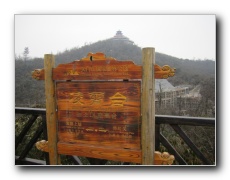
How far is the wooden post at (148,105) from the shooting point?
223 cm

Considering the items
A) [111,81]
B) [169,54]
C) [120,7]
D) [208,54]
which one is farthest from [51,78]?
[208,54]

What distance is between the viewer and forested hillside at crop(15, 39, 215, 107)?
9.71 feet

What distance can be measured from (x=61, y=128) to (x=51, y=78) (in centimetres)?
54

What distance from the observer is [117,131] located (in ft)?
7.90

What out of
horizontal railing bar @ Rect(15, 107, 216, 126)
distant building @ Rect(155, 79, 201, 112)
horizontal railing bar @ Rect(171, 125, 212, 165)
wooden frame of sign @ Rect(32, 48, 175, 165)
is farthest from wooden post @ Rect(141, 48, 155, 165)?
distant building @ Rect(155, 79, 201, 112)

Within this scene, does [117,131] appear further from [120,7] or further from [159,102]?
[159,102]

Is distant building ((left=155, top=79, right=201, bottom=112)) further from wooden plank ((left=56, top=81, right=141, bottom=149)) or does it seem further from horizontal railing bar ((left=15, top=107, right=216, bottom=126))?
wooden plank ((left=56, top=81, right=141, bottom=149))

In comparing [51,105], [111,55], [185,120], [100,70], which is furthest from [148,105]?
[111,55]

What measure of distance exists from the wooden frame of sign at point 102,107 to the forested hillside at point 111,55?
0.59 m

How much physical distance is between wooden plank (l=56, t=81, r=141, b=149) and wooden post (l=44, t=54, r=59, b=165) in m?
0.05

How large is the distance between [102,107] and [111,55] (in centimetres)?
96

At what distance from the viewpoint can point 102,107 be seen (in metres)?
2.44

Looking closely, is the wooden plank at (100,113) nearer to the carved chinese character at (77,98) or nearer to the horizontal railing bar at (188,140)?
the carved chinese character at (77,98)

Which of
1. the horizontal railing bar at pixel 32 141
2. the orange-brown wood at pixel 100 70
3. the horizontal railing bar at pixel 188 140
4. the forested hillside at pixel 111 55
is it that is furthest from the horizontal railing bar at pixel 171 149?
the horizontal railing bar at pixel 32 141
